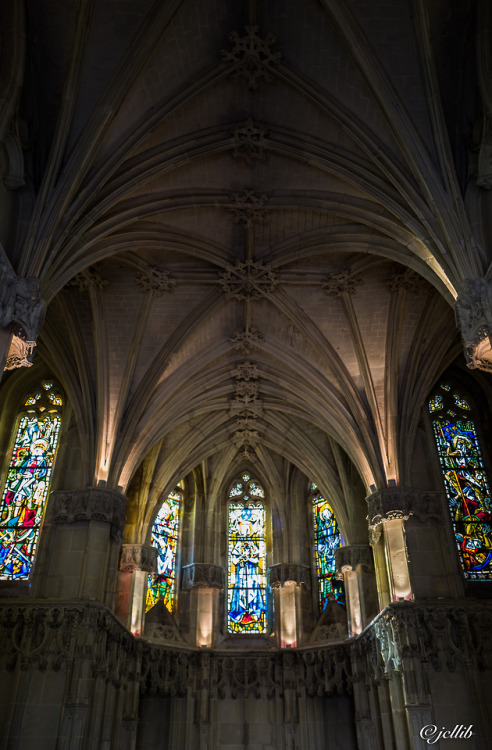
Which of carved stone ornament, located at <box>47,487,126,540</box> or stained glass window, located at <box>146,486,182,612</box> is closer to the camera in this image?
carved stone ornament, located at <box>47,487,126,540</box>

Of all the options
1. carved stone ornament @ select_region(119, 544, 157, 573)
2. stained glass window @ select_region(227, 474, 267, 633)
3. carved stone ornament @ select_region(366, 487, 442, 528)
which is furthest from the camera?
stained glass window @ select_region(227, 474, 267, 633)

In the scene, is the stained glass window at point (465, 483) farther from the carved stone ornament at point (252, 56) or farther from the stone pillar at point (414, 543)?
the carved stone ornament at point (252, 56)

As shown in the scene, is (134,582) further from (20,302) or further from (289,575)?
(20,302)

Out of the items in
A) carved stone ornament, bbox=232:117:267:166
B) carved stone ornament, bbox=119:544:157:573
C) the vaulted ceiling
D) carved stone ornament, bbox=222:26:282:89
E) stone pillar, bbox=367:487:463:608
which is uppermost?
carved stone ornament, bbox=222:26:282:89

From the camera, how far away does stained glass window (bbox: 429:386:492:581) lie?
16.5m

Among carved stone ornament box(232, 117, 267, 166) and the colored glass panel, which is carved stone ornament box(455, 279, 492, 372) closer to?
carved stone ornament box(232, 117, 267, 166)

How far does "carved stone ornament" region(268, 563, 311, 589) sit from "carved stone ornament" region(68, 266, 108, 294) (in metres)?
11.3

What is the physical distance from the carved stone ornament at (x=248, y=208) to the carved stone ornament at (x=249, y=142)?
0.83 metres

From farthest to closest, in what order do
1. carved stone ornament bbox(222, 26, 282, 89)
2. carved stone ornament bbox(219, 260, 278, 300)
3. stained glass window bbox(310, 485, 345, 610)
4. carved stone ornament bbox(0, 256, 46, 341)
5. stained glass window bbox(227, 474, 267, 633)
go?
stained glass window bbox(227, 474, 267, 633), stained glass window bbox(310, 485, 345, 610), carved stone ornament bbox(219, 260, 278, 300), carved stone ornament bbox(222, 26, 282, 89), carved stone ornament bbox(0, 256, 46, 341)

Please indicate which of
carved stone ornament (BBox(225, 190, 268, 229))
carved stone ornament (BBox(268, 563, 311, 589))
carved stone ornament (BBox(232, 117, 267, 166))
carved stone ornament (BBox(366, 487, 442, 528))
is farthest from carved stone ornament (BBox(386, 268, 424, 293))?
carved stone ornament (BBox(268, 563, 311, 589))

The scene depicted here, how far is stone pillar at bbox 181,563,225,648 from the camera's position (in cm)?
2125

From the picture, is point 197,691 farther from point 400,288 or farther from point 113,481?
point 400,288

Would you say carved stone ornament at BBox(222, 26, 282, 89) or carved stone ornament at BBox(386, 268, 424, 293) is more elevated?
carved stone ornament at BBox(222, 26, 282, 89)

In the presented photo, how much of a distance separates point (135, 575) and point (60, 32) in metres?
14.6
